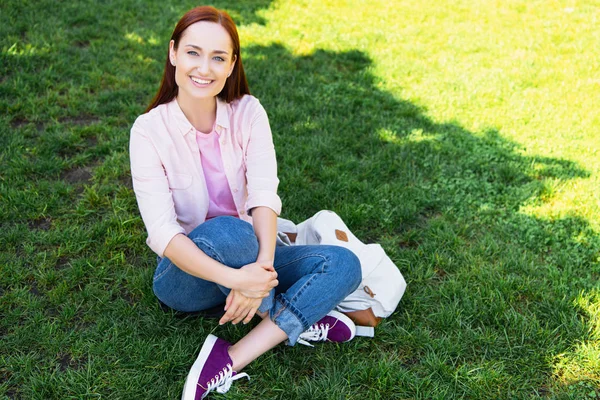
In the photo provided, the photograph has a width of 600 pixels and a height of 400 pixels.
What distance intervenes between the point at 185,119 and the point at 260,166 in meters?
0.43

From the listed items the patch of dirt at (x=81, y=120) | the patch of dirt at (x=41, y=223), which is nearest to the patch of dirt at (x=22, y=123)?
the patch of dirt at (x=81, y=120)

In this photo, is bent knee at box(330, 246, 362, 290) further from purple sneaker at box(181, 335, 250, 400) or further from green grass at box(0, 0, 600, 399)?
purple sneaker at box(181, 335, 250, 400)

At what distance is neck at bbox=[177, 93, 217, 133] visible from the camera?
111 inches

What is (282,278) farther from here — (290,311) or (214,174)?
(214,174)

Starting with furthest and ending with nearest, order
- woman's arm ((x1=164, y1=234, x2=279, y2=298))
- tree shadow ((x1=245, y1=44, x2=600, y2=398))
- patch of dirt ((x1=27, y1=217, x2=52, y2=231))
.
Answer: patch of dirt ((x1=27, y1=217, x2=52, y2=231))
tree shadow ((x1=245, y1=44, x2=600, y2=398))
woman's arm ((x1=164, y1=234, x2=279, y2=298))

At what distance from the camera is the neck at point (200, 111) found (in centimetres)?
283

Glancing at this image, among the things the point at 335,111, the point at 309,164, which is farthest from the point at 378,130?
the point at 309,164

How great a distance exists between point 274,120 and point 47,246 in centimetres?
214

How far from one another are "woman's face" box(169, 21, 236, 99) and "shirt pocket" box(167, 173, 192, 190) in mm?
382

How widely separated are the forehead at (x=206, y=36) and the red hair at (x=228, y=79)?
0.06 feet

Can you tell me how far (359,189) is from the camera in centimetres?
410

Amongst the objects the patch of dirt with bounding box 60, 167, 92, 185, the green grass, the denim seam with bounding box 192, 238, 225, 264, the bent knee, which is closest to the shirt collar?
the denim seam with bounding box 192, 238, 225, 264

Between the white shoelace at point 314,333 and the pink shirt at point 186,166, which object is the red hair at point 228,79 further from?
the white shoelace at point 314,333

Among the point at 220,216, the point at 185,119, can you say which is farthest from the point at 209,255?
the point at 185,119
